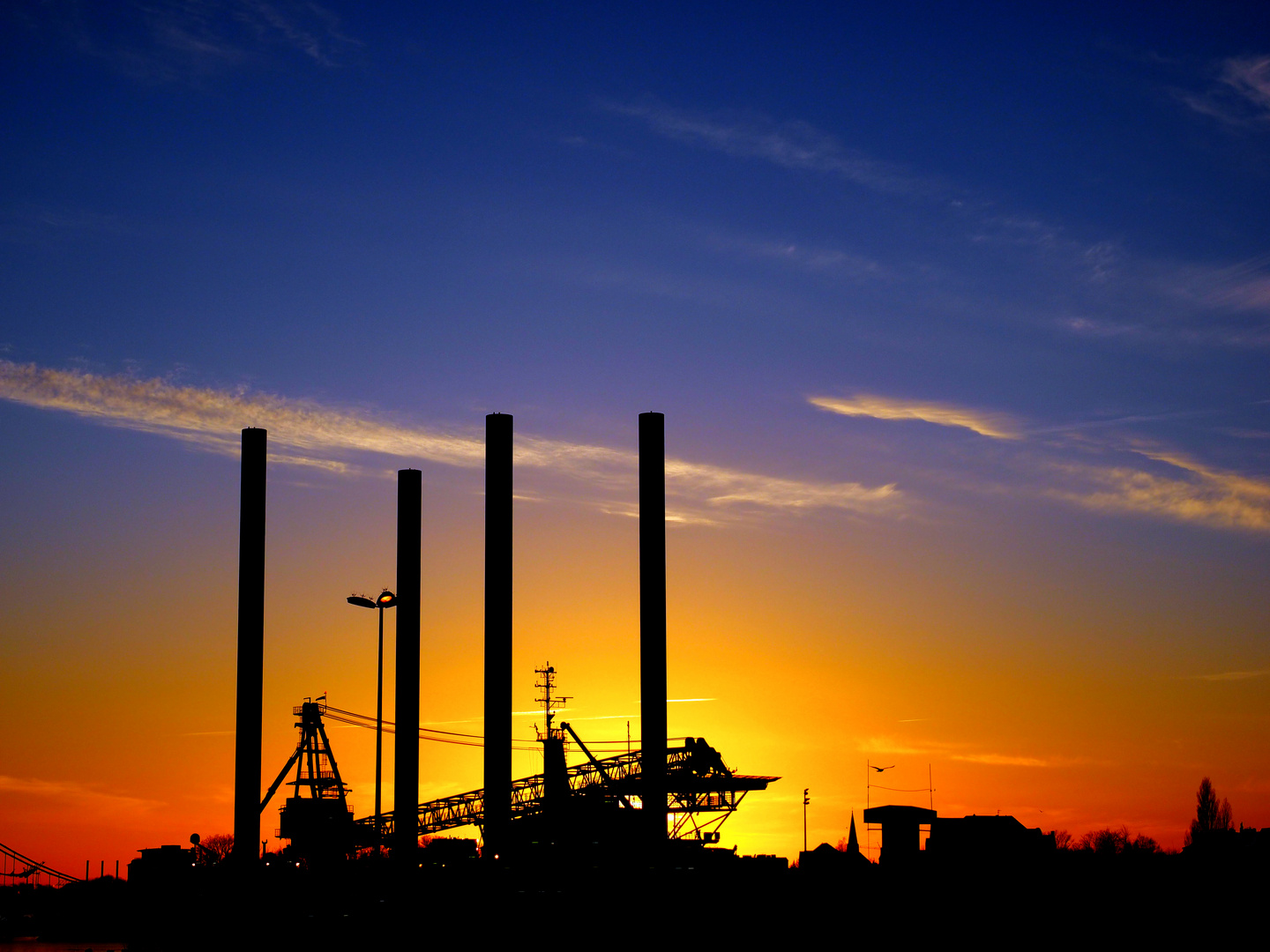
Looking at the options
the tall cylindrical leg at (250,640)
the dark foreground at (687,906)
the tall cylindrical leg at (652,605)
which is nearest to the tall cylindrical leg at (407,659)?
the dark foreground at (687,906)

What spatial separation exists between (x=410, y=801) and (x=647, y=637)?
80.3 feet

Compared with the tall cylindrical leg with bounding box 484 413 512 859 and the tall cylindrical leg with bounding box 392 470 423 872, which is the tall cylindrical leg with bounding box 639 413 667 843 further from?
the tall cylindrical leg with bounding box 392 470 423 872

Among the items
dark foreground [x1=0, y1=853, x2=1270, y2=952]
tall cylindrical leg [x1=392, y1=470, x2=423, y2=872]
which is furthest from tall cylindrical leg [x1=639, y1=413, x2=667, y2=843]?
tall cylindrical leg [x1=392, y1=470, x2=423, y2=872]

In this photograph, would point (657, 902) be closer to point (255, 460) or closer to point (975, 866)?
point (255, 460)

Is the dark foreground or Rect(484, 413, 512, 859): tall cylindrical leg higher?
Rect(484, 413, 512, 859): tall cylindrical leg

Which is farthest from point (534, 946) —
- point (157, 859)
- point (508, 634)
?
point (157, 859)

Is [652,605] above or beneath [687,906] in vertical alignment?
above

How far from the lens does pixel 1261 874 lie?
98.7 metres

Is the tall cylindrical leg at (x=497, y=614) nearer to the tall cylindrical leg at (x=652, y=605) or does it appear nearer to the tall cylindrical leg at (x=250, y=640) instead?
the tall cylindrical leg at (x=652, y=605)

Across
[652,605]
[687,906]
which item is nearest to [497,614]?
[652,605]

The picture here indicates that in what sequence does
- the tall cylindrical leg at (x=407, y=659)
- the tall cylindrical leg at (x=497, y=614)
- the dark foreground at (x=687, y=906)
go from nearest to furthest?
the dark foreground at (x=687, y=906), the tall cylindrical leg at (x=497, y=614), the tall cylindrical leg at (x=407, y=659)

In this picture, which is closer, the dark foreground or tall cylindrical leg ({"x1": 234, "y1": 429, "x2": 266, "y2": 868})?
the dark foreground

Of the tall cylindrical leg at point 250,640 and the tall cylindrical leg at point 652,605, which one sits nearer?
the tall cylindrical leg at point 652,605

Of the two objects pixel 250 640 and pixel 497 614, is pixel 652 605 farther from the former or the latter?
pixel 250 640
